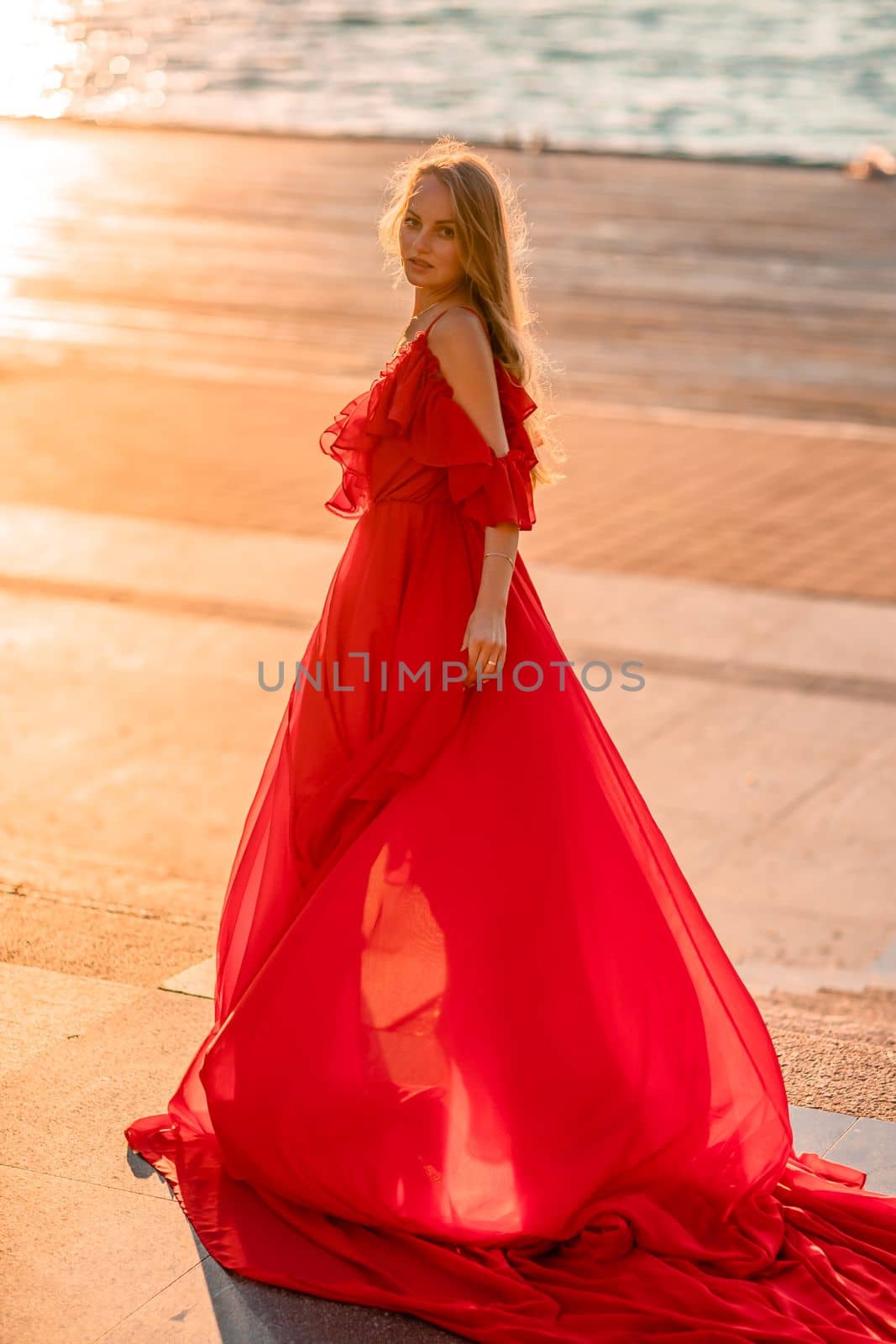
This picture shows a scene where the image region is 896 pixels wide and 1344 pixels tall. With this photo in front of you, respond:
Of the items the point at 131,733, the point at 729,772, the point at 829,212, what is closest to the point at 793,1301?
the point at 729,772

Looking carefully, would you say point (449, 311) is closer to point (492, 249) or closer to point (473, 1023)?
point (492, 249)

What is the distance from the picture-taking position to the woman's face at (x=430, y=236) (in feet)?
10.5

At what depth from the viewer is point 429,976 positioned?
3092 millimetres

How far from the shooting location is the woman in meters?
3.00

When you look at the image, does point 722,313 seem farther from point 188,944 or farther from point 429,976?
point 429,976

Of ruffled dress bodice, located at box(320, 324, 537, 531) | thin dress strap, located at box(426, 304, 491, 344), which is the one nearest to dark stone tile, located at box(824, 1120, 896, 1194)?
ruffled dress bodice, located at box(320, 324, 537, 531)

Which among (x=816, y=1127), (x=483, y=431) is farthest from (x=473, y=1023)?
(x=483, y=431)

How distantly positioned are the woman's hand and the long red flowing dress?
51 mm

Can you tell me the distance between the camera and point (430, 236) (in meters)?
3.21

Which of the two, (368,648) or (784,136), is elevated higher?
(368,648)

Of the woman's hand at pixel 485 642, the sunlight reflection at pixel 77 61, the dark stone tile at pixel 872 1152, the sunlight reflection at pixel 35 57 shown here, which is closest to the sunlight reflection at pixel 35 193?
the sunlight reflection at pixel 77 61

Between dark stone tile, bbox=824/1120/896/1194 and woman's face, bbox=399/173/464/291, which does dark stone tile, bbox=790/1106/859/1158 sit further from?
woman's face, bbox=399/173/464/291

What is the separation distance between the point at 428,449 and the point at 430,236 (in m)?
0.39

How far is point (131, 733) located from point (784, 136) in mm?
35953
